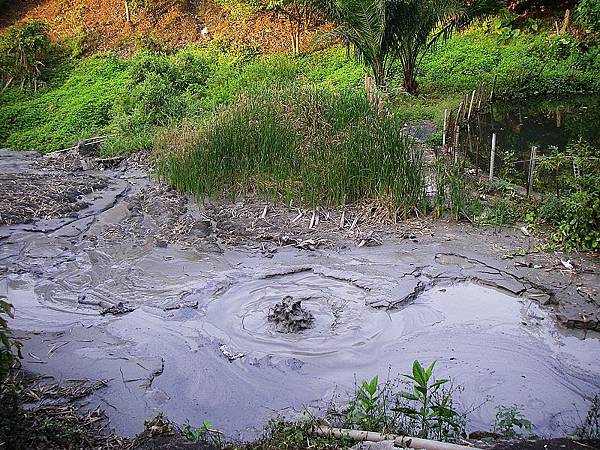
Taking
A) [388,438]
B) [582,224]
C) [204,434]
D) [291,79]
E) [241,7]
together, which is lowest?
[204,434]

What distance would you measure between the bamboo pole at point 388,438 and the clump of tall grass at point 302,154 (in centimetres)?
393

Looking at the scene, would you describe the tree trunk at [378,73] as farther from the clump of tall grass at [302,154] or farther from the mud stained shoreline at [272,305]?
the mud stained shoreline at [272,305]

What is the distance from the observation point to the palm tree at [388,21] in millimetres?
11070

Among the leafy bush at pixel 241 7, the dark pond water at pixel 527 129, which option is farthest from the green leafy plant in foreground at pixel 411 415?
the leafy bush at pixel 241 7

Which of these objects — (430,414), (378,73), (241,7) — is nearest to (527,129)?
(378,73)

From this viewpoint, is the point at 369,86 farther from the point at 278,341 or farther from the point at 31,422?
the point at 31,422

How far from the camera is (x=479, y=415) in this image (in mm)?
3803

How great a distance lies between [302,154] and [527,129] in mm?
5569

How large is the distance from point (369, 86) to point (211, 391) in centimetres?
668

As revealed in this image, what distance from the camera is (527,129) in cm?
1113

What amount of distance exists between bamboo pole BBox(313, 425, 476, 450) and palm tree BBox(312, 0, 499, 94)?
9.02 metres

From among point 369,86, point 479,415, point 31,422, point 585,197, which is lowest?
point 479,415

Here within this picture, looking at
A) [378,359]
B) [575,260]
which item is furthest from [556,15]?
[378,359]

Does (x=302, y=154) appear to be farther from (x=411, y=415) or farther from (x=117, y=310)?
(x=411, y=415)
